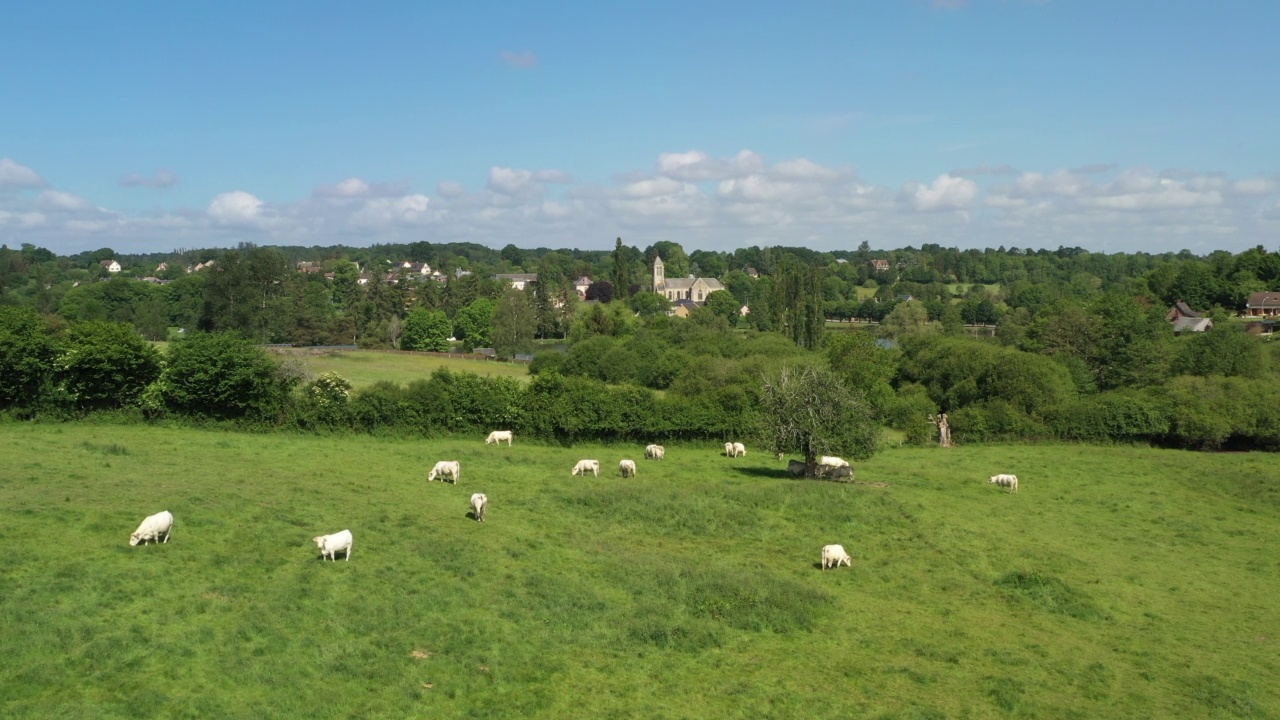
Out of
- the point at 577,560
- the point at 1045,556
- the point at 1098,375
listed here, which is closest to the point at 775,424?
the point at 1045,556

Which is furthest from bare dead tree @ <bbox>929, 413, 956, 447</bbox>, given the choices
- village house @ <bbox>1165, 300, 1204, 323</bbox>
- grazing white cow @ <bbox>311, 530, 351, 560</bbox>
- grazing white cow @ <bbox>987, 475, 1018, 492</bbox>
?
village house @ <bbox>1165, 300, 1204, 323</bbox>

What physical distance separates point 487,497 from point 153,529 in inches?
485

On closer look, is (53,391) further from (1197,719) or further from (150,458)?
(1197,719)

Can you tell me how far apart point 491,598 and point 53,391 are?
34.0m

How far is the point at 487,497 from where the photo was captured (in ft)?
108

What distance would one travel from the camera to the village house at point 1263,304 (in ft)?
417

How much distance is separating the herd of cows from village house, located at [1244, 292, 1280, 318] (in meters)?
110

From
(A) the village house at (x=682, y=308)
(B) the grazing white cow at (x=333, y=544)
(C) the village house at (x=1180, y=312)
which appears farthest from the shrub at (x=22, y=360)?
(C) the village house at (x=1180, y=312)

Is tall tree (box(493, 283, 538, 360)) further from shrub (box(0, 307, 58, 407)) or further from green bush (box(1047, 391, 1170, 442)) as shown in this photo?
green bush (box(1047, 391, 1170, 442))

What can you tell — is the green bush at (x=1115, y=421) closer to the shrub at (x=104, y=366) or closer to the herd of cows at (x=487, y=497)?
the herd of cows at (x=487, y=497)

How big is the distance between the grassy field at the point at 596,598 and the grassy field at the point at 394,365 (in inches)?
1586

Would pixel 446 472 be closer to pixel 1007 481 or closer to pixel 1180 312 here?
pixel 1007 481

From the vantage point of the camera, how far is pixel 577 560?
26391mm

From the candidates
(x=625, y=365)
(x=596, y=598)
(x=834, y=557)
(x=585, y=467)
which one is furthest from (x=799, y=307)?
(x=596, y=598)
